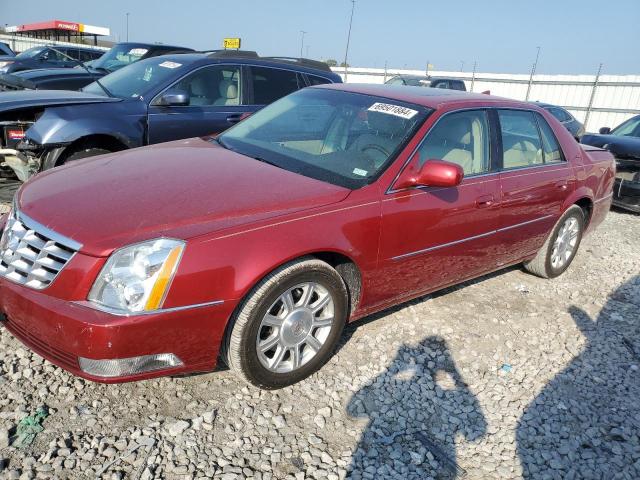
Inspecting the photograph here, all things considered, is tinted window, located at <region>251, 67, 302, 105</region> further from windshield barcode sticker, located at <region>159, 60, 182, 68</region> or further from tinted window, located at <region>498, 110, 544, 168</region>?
tinted window, located at <region>498, 110, 544, 168</region>

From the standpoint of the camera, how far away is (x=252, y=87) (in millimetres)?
6078

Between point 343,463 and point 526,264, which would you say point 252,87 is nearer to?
point 526,264

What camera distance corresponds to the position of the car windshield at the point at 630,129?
8.20 metres

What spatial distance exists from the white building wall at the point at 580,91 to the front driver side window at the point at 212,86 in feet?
45.9

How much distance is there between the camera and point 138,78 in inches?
226

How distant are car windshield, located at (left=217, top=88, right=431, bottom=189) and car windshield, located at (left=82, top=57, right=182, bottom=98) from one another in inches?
80.3

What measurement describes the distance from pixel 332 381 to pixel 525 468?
107 cm

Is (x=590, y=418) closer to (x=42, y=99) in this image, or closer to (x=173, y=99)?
(x=173, y=99)

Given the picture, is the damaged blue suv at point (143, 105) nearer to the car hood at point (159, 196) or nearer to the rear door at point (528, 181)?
the car hood at point (159, 196)

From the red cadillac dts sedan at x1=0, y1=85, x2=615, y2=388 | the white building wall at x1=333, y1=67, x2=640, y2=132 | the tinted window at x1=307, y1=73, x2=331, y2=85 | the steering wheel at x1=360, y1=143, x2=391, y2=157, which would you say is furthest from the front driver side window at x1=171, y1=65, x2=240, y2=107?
the white building wall at x1=333, y1=67, x2=640, y2=132

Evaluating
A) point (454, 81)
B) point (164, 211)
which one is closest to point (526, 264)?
point (164, 211)

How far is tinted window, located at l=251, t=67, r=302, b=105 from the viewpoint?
Answer: 6.11 metres

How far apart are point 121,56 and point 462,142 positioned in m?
8.91

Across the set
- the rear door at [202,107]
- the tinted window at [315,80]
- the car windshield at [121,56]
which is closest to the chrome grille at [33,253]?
the rear door at [202,107]
